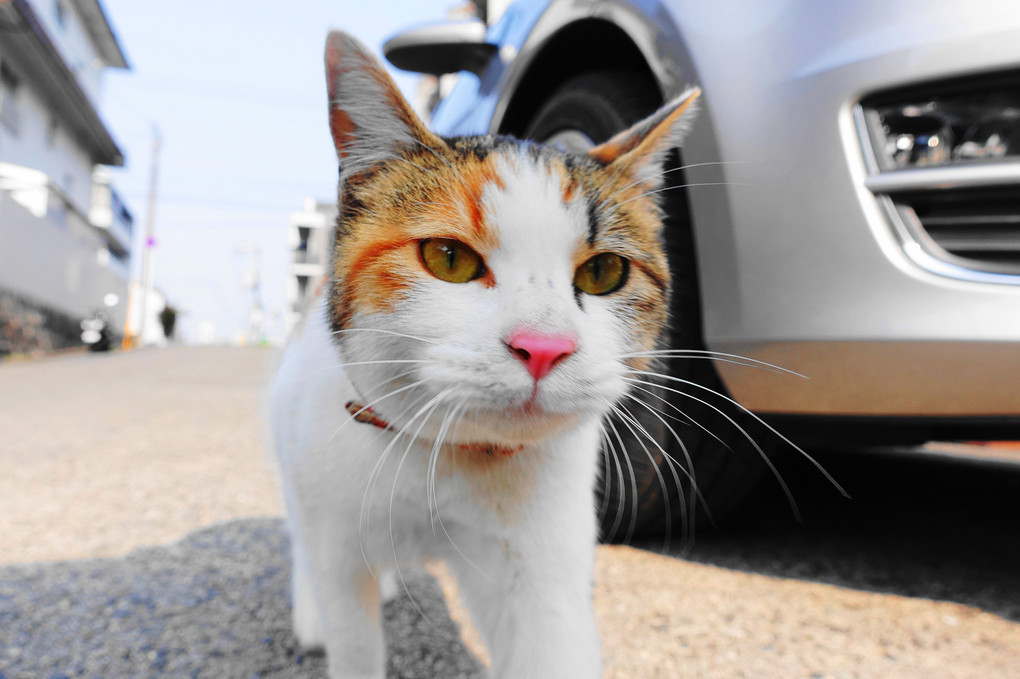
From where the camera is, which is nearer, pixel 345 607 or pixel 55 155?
pixel 345 607

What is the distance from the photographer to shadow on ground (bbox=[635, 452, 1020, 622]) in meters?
1.79

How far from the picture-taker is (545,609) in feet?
3.52

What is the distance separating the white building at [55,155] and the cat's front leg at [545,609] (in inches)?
498

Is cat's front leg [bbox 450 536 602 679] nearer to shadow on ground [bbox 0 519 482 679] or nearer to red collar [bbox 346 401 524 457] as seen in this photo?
red collar [bbox 346 401 524 457]

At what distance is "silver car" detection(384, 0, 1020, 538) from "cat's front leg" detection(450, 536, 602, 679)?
9.6 inches

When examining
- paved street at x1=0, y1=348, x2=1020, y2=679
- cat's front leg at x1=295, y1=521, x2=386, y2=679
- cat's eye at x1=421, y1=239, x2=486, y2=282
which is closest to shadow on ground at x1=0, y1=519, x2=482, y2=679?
paved street at x1=0, y1=348, x2=1020, y2=679

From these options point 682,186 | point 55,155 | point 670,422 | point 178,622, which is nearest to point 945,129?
point 682,186

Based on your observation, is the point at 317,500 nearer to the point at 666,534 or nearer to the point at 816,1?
the point at 666,534

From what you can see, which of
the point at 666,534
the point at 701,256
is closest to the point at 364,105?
the point at 701,256

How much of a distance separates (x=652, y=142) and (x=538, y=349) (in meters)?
0.50

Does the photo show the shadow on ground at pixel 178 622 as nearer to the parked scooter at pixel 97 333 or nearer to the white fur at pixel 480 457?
the white fur at pixel 480 457

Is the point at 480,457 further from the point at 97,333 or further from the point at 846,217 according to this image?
the point at 97,333

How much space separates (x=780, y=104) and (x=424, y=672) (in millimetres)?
1376

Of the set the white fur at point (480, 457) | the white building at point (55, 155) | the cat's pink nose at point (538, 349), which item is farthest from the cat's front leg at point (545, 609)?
the white building at point (55, 155)
